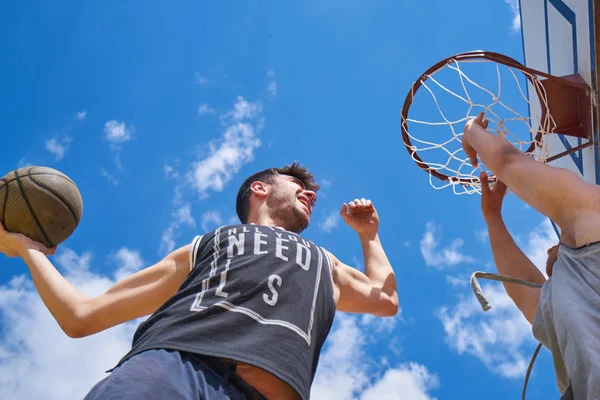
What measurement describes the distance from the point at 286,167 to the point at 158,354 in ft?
7.63

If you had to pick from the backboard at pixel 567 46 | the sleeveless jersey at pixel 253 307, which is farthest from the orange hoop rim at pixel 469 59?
the sleeveless jersey at pixel 253 307

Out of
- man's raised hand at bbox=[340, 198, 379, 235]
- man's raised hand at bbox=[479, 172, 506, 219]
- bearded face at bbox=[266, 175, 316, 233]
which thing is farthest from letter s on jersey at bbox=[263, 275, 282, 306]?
man's raised hand at bbox=[479, 172, 506, 219]

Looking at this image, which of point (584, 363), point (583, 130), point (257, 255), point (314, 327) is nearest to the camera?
point (584, 363)

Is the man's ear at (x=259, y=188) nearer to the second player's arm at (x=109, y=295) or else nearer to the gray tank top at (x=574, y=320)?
the second player's arm at (x=109, y=295)

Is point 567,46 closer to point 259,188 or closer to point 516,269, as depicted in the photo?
point 516,269

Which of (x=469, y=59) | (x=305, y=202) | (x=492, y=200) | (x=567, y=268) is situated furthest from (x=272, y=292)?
(x=469, y=59)

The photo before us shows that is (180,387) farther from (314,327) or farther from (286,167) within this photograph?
(286,167)

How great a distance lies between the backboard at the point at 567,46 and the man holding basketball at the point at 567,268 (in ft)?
7.03

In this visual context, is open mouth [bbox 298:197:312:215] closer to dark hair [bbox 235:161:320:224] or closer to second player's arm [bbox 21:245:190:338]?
dark hair [bbox 235:161:320:224]

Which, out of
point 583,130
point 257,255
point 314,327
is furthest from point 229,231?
point 583,130

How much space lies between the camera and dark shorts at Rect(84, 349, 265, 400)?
2.30m

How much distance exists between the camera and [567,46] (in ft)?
17.9

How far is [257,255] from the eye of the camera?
3.16 metres

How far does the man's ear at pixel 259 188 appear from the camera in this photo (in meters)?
4.32
